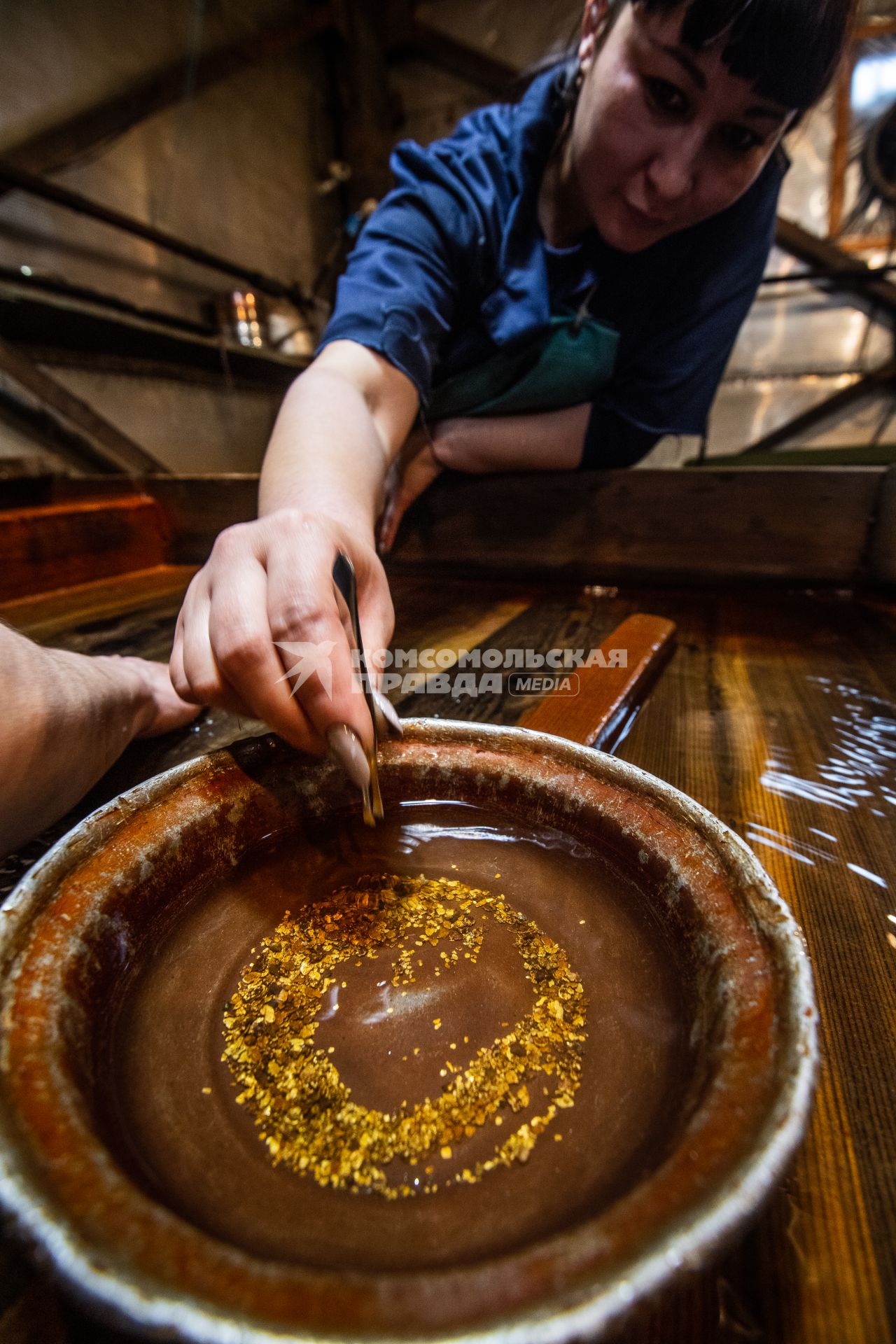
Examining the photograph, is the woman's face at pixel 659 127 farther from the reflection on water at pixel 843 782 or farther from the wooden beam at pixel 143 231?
the wooden beam at pixel 143 231

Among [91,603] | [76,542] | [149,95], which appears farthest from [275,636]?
[149,95]

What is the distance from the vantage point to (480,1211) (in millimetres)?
448

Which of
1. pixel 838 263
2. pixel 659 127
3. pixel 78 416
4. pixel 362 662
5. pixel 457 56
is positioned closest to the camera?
pixel 362 662

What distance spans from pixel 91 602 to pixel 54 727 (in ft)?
5.28

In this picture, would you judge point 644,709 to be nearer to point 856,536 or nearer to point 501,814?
point 501,814

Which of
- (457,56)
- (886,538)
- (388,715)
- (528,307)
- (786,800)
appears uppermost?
(457,56)

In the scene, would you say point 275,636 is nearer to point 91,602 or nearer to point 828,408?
point 91,602

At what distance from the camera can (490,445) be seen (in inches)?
89.5

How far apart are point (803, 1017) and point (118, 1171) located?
0.50 m

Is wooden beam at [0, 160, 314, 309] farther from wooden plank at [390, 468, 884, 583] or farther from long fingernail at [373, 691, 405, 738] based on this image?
long fingernail at [373, 691, 405, 738]

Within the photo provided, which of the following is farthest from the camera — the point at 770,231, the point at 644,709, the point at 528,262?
the point at 770,231

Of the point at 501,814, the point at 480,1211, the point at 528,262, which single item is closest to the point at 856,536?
the point at 528,262

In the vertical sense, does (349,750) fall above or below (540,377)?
below

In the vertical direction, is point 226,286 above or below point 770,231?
above
